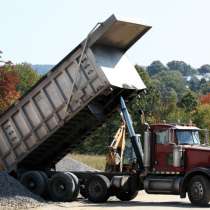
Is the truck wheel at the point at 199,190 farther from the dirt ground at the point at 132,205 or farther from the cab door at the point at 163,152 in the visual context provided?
the cab door at the point at 163,152

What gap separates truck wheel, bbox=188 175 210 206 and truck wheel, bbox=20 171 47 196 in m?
4.67

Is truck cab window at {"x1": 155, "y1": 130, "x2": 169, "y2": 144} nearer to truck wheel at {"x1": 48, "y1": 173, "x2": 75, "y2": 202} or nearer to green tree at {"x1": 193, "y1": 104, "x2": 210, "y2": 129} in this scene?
truck wheel at {"x1": 48, "y1": 173, "x2": 75, "y2": 202}

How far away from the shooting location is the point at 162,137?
22203 millimetres

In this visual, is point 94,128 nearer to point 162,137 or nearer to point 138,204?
point 162,137

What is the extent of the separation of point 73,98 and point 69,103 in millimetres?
195

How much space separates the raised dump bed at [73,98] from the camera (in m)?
21.7

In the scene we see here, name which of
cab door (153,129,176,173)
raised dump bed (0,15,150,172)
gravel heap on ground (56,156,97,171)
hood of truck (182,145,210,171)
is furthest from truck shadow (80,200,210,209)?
gravel heap on ground (56,156,97,171)

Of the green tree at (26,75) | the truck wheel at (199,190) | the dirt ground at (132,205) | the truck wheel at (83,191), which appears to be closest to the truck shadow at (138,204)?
the dirt ground at (132,205)

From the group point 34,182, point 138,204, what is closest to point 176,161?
point 138,204

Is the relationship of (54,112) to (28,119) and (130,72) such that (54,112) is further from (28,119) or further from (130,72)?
(130,72)

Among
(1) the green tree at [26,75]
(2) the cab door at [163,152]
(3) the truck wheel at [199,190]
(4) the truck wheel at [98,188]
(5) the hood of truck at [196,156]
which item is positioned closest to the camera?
(3) the truck wheel at [199,190]

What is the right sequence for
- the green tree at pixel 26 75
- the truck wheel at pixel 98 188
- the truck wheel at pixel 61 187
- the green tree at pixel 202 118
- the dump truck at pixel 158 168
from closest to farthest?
1. the dump truck at pixel 158 168
2. the truck wheel at pixel 98 188
3. the truck wheel at pixel 61 187
4. the green tree at pixel 202 118
5. the green tree at pixel 26 75

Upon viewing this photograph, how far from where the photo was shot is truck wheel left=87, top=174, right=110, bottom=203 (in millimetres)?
22219

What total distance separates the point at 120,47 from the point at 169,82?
17071cm
